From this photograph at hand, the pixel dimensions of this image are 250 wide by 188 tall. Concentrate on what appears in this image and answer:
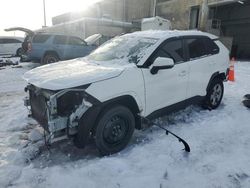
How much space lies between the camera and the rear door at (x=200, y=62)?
5141 millimetres

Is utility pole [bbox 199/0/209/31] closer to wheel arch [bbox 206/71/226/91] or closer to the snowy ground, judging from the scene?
wheel arch [bbox 206/71/226/91]

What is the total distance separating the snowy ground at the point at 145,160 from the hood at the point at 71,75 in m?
1.16

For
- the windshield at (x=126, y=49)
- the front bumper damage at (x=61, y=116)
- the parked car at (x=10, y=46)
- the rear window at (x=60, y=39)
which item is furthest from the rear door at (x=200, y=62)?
the parked car at (x=10, y=46)

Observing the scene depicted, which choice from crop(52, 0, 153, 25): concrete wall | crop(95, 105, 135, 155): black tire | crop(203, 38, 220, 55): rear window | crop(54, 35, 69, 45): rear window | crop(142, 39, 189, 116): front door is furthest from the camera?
crop(52, 0, 153, 25): concrete wall

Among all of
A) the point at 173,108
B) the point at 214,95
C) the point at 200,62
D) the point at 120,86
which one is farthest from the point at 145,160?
the point at 214,95

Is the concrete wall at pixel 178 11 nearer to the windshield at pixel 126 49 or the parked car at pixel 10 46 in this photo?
the parked car at pixel 10 46

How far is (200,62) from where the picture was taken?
533cm

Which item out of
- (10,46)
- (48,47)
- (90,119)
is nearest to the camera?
(90,119)

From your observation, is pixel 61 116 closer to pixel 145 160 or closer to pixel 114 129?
pixel 114 129

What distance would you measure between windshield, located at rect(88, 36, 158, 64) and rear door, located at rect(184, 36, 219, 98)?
3.14 feet

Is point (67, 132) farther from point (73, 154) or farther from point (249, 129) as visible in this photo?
point (249, 129)

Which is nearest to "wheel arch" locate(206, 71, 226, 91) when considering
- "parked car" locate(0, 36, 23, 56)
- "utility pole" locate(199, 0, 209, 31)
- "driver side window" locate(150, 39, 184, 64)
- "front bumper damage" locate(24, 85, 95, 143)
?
"driver side window" locate(150, 39, 184, 64)

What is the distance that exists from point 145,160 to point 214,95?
3.01 meters

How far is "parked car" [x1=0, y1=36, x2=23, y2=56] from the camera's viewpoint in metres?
21.1
